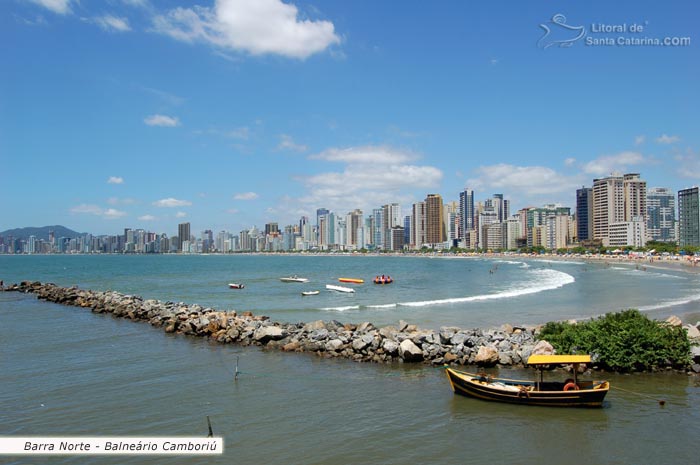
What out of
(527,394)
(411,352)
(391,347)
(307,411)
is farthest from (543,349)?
(307,411)

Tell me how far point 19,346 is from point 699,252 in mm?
171165

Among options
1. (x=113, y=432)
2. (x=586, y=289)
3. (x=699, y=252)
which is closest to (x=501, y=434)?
(x=113, y=432)

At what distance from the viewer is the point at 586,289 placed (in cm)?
5144

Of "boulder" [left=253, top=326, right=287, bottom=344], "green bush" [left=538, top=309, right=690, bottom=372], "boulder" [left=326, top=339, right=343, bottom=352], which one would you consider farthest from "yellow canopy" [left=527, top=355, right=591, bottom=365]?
"boulder" [left=253, top=326, right=287, bottom=344]

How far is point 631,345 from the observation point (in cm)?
1680

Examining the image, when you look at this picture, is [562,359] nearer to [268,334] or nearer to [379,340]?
→ [379,340]

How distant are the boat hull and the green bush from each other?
3928mm

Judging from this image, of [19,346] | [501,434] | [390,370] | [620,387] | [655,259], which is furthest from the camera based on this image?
[655,259]

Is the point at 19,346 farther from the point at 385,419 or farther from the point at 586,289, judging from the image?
the point at 586,289

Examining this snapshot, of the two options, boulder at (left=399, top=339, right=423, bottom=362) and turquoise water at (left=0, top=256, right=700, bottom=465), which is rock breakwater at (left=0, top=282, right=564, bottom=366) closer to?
boulder at (left=399, top=339, right=423, bottom=362)

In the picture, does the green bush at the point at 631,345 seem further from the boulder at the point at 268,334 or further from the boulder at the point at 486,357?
the boulder at the point at 268,334
